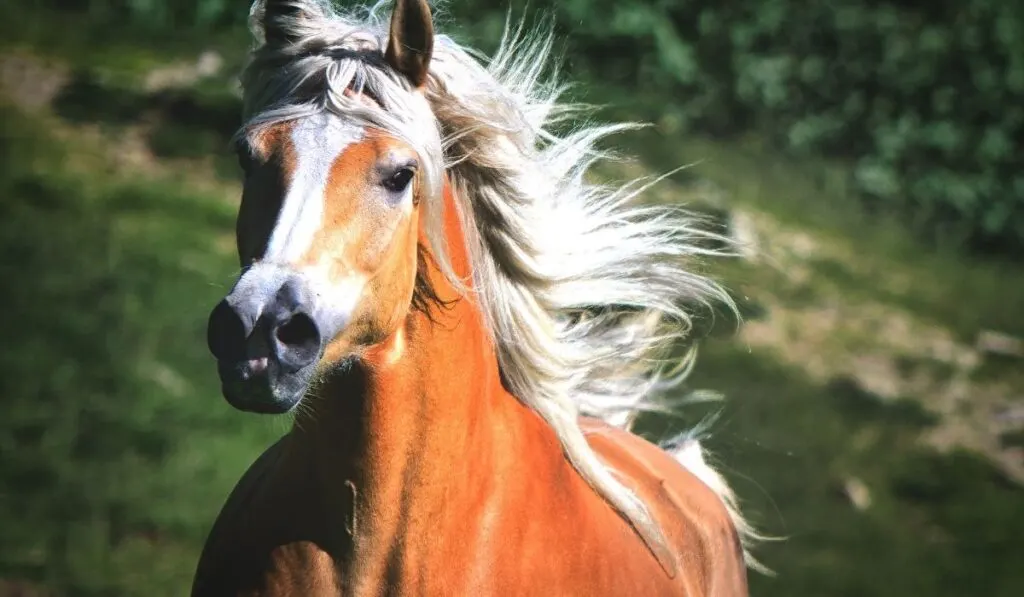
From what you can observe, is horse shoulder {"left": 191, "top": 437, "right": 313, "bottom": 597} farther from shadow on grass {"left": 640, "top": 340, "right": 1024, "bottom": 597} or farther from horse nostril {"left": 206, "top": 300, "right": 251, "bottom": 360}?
shadow on grass {"left": 640, "top": 340, "right": 1024, "bottom": 597}

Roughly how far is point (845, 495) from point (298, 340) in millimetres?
5869

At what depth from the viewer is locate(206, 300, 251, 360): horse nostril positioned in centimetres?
219

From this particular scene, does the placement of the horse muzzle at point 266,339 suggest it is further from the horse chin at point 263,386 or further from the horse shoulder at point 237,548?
the horse shoulder at point 237,548

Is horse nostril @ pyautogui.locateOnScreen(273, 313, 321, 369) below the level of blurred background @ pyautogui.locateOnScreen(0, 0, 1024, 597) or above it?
above

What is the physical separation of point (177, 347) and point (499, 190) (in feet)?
17.3

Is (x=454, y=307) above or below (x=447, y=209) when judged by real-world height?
below

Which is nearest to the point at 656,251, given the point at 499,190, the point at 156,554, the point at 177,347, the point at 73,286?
the point at 499,190

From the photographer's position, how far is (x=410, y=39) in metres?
2.56

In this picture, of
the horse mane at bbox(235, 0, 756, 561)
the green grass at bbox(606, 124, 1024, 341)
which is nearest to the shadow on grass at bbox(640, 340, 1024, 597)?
the green grass at bbox(606, 124, 1024, 341)

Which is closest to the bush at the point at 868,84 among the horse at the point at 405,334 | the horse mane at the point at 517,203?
the horse mane at the point at 517,203

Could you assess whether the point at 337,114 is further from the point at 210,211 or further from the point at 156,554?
the point at 210,211

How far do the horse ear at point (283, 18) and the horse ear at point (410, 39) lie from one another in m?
0.22

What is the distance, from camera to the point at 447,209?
268 centimetres

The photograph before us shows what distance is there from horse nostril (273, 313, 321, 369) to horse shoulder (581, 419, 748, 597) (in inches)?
48.1
